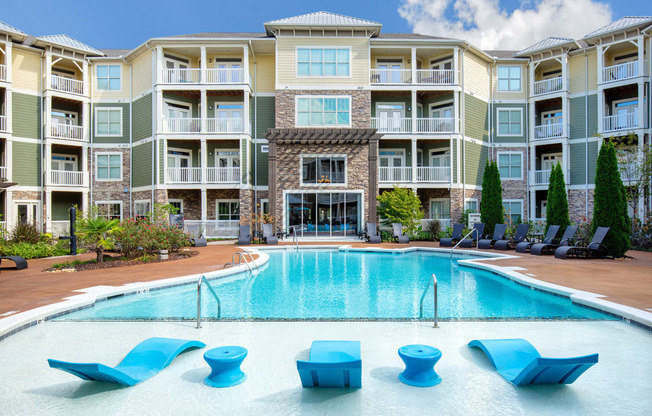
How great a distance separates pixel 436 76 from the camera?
23.0 meters

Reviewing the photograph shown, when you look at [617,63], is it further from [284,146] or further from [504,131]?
[284,146]

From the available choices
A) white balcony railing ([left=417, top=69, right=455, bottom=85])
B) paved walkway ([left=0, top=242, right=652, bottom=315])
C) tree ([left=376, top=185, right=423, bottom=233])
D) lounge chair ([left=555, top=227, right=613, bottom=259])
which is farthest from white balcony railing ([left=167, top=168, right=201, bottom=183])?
lounge chair ([left=555, top=227, right=613, bottom=259])

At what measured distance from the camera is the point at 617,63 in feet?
71.2

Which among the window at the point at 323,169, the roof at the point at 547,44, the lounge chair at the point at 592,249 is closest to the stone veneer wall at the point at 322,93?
the window at the point at 323,169

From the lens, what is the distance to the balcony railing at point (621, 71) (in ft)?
66.6

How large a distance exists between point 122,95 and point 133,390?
77.1ft

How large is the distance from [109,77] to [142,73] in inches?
91.7

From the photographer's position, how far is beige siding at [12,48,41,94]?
20.7 metres

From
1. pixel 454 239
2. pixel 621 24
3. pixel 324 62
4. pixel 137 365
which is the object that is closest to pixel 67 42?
pixel 324 62

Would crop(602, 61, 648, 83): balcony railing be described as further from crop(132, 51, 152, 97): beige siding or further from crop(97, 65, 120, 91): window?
crop(97, 65, 120, 91): window

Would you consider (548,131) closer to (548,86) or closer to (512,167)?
(548,86)

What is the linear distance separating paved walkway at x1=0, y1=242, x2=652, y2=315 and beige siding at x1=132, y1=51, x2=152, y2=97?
506 inches

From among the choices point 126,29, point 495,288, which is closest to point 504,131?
point 495,288

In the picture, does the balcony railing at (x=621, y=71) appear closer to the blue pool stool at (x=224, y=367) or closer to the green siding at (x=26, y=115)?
the blue pool stool at (x=224, y=367)
